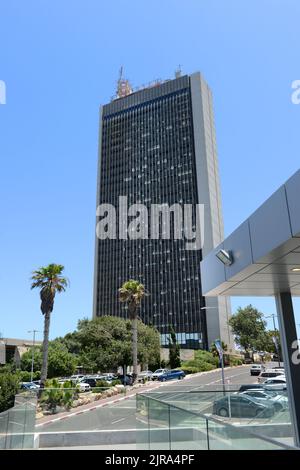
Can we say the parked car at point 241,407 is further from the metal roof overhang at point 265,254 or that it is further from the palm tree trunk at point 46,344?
the palm tree trunk at point 46,344

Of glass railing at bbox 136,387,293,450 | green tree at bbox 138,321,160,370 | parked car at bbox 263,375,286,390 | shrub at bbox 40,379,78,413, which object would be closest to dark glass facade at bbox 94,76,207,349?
green tree at bbox 138,321,160,370

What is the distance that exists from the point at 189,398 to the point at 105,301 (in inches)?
4201

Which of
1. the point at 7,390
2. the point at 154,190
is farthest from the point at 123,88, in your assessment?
the point at 7,390

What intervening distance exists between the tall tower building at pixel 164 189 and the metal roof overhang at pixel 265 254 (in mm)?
90337

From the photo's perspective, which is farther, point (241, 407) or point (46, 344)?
point (46, 344)

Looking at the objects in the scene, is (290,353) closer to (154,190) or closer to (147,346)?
(147,346)

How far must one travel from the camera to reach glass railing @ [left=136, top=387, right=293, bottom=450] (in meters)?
4.48

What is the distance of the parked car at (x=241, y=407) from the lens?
12.8 meters

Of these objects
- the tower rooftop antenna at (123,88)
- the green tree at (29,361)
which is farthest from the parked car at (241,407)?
the tower rooftop antenna at (123,88)

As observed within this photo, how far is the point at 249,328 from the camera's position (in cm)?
8650

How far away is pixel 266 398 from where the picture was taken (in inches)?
538

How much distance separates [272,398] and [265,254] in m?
7.10

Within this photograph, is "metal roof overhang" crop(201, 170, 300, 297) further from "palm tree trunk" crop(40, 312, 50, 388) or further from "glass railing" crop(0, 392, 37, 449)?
"palm tree trunk" crop(40, 312, 50, 388)
